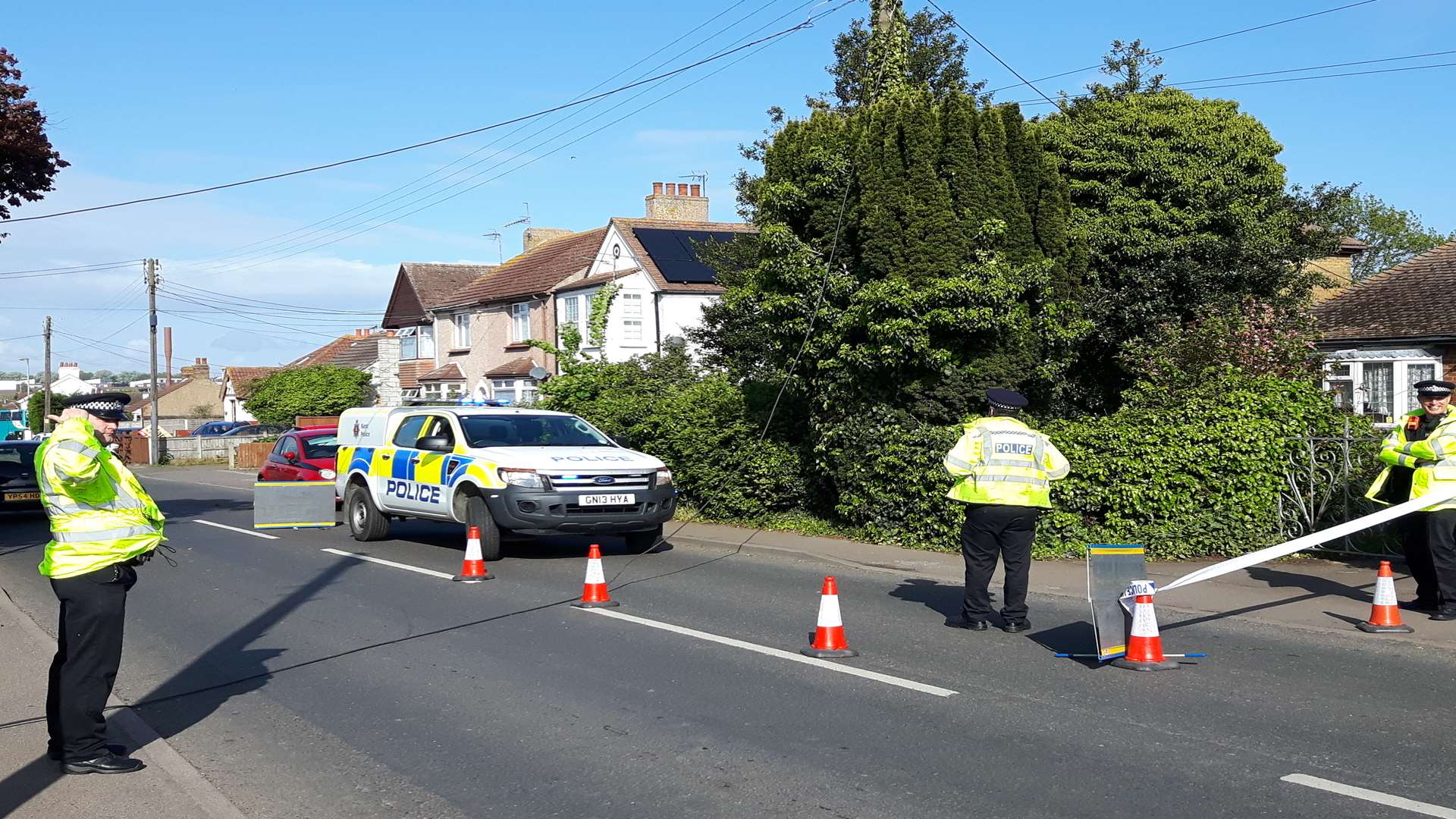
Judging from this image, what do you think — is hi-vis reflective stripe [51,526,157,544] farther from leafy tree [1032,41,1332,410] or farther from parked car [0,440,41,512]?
parked car [0,440,41,512]

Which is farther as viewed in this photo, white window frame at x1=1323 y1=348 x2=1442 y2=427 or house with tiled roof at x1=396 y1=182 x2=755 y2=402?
house with tiled roof at x1=396 y1=182 x2=755 y2=402

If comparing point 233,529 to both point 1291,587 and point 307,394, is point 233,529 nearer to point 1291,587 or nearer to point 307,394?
point 1291,587

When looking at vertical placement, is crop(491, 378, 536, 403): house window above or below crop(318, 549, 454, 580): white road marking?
above

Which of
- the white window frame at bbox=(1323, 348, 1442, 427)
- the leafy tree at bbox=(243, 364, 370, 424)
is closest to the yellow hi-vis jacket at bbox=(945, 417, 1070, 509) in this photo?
the white window frame at bbox=(1323, 348, 1442, 427)

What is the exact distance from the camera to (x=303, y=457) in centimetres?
2025

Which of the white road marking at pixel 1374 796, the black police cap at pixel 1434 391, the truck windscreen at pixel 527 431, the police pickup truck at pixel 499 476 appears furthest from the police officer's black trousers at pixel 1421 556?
the truck windscreen at pixel 527 431

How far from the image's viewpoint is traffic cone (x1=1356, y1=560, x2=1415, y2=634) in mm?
8766

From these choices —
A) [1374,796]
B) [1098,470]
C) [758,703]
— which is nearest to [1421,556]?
[1098,470]

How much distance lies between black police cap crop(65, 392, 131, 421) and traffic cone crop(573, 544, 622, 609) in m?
4.75

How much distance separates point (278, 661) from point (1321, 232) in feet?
62.8

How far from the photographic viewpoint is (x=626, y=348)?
129ft

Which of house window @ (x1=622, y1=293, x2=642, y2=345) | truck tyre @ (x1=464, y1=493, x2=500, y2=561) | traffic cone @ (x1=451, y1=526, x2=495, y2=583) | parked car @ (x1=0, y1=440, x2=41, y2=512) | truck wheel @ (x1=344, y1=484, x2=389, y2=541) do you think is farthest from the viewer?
house window @ (x1=622, y1=293, x2=642, y2=345)

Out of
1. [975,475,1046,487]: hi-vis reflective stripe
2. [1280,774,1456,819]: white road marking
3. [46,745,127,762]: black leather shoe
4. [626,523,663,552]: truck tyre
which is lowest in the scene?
[1280,774,1456,819]: white road marking

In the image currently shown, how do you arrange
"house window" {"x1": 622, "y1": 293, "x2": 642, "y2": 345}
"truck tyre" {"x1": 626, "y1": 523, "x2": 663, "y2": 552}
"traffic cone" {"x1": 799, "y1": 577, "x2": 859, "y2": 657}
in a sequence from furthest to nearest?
"house window" {"x1": 622, "y1": 293, "x2": 642, "y2": 345}
"truck tyre" {"x1": 626, "y1": 523, "x2": 663, "y2": 552}
"traffic cone" {"x1": 799, "y1": 577, "x2": 859, "y2": 657}
